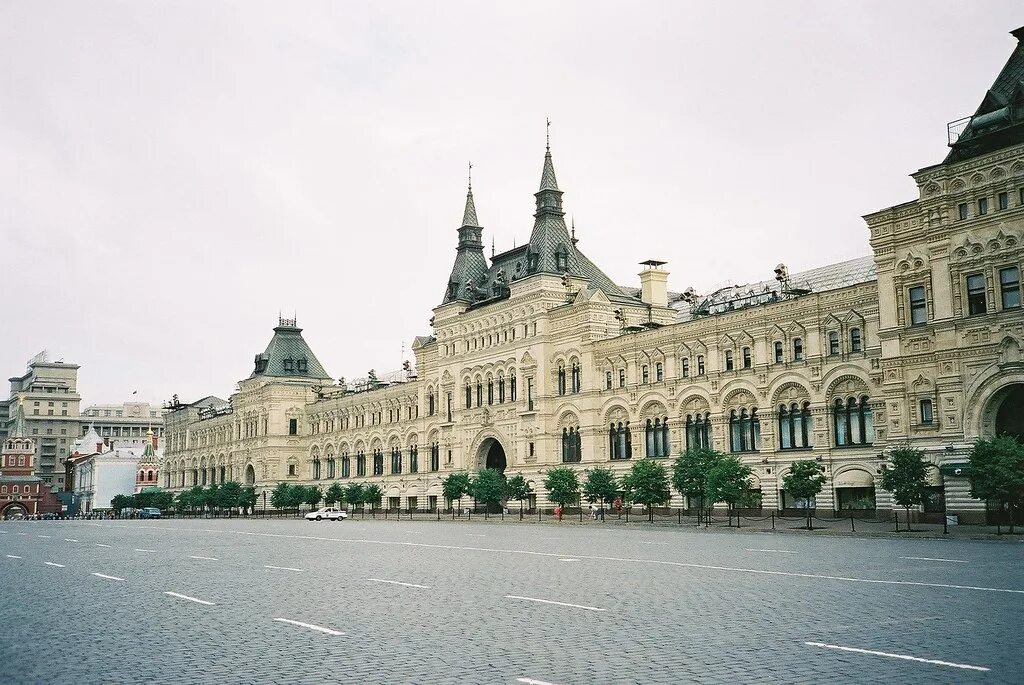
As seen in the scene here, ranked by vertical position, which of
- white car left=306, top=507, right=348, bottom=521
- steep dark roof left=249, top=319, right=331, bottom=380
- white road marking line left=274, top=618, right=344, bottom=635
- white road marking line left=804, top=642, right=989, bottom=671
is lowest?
white car left=306, top=507, right=348, bottom=521

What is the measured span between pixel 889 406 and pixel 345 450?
76.2m

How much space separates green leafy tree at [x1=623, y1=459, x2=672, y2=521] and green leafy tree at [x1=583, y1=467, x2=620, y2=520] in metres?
2.45

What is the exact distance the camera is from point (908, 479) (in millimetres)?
46500

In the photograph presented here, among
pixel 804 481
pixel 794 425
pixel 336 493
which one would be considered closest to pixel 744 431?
pixel 794 425

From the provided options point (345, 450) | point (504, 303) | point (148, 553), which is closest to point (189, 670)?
point (148, 553)

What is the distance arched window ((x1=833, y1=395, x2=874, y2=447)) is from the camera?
185ft

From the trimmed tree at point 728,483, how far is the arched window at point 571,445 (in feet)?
67.1

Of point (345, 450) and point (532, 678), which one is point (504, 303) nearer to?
point (345, 450)

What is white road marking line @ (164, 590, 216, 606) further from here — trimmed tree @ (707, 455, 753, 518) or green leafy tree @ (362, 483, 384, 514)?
green leafy tree @ (362, 483, 384, 514)

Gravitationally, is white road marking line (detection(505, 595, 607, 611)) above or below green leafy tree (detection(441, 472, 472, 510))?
below

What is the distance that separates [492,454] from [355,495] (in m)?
16.9

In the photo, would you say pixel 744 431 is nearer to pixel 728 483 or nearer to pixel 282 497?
pixel 728 483

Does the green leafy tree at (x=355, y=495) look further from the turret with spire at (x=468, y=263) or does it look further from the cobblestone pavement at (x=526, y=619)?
the cobblestone pavement at (x=526, y=619)

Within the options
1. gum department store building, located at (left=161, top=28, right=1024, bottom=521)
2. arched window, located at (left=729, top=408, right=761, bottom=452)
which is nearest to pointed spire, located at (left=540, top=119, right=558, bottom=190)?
gum department store building, located at (left=161, top=28, right=1024, bottom=521)
